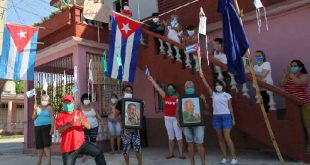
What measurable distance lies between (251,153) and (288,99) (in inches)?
80.2

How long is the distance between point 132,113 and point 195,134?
4.30 ft

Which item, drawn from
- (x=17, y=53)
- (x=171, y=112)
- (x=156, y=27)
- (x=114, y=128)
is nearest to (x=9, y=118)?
(x=17, y=53)

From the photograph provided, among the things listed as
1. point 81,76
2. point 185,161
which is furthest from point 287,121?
point 81,76

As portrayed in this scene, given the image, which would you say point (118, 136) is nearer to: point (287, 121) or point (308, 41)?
point (287, 121)

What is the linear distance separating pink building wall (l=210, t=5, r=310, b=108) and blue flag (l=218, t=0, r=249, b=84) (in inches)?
117

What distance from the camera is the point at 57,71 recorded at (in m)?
12.1

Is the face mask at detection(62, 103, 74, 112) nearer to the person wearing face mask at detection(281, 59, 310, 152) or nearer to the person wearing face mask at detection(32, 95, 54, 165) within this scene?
the person wearing face mask at detection(32, 95, 54, 165)

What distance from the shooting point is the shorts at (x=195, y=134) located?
21.2ft

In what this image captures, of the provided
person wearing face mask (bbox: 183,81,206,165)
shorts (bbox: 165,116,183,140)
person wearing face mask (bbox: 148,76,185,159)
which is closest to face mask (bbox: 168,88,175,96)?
person wearing face mask (bbox: 148,76,185,159)

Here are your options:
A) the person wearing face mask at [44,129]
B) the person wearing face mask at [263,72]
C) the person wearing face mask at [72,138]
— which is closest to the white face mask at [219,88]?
the person wearing face mask at [263,72]

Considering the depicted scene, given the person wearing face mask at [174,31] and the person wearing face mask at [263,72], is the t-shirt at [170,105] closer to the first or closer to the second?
the person wearing face mask at [263,72]

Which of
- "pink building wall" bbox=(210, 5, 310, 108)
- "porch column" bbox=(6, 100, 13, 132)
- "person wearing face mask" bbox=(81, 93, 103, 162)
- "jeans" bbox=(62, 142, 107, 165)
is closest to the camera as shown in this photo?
"jeans" bbox=(62, 142, 107, 165)

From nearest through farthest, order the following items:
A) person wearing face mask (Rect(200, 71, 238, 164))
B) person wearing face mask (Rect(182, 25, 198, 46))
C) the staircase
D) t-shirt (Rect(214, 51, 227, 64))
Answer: the staircase, person wearing face mask (Rect(200, 71, 238, 164)), t-shirt (Rect(214, 51, 227, 64)), person wearing face mask (Rect(182, 25, 198, 46))

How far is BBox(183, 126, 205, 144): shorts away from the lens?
646cm
